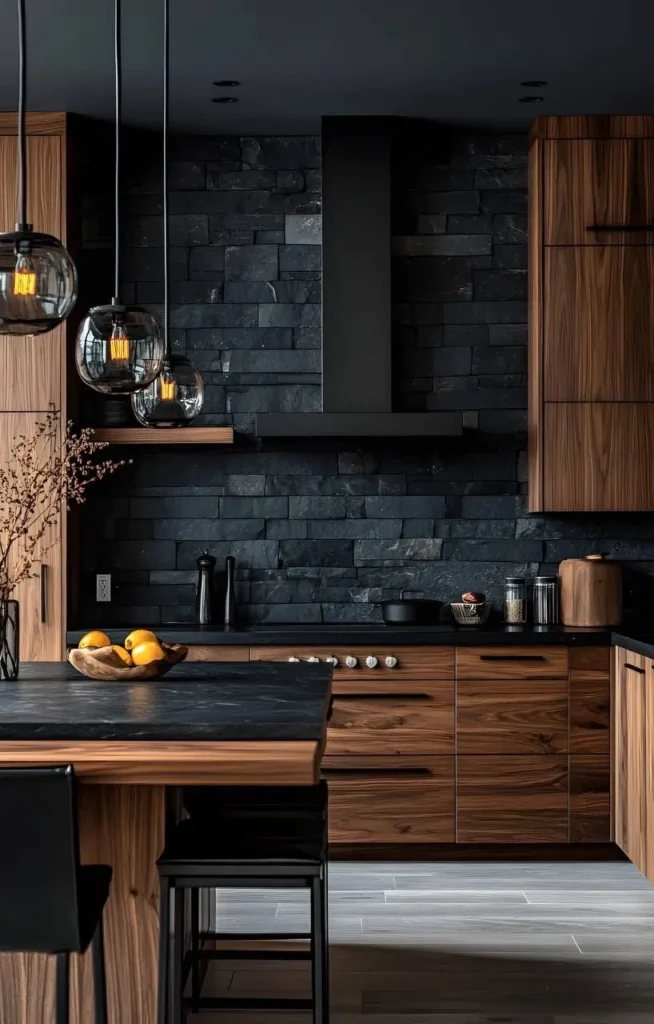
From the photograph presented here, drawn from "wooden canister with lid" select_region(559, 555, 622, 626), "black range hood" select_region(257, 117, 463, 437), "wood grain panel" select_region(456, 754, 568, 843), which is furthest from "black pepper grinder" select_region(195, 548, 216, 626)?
"wooden canister with lid" select_region(559, 555, 622, 626)

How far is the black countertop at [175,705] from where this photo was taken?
7.66 ft

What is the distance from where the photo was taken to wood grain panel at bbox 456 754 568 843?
175 inches

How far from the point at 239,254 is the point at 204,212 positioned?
236mm

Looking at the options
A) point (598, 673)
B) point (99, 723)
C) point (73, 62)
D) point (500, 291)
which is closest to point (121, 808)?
point (99, 723)

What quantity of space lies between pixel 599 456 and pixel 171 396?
7.61 feet

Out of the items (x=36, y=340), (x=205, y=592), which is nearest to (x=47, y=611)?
(x=205, y=592)

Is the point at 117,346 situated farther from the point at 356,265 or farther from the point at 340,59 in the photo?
the point at 356,265

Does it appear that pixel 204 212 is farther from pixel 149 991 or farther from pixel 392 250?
pixel 149 991

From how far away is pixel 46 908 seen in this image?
2.17 metres

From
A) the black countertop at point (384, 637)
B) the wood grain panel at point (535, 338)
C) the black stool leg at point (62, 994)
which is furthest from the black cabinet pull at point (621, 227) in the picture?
the black stool leg at point (62, 994)

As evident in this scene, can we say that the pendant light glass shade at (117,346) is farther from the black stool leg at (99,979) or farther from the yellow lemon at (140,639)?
the black stool leg at (99,979)

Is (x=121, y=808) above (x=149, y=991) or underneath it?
above

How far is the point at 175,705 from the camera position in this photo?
8.52 feet

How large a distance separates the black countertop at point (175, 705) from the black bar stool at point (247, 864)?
0.27 metres
